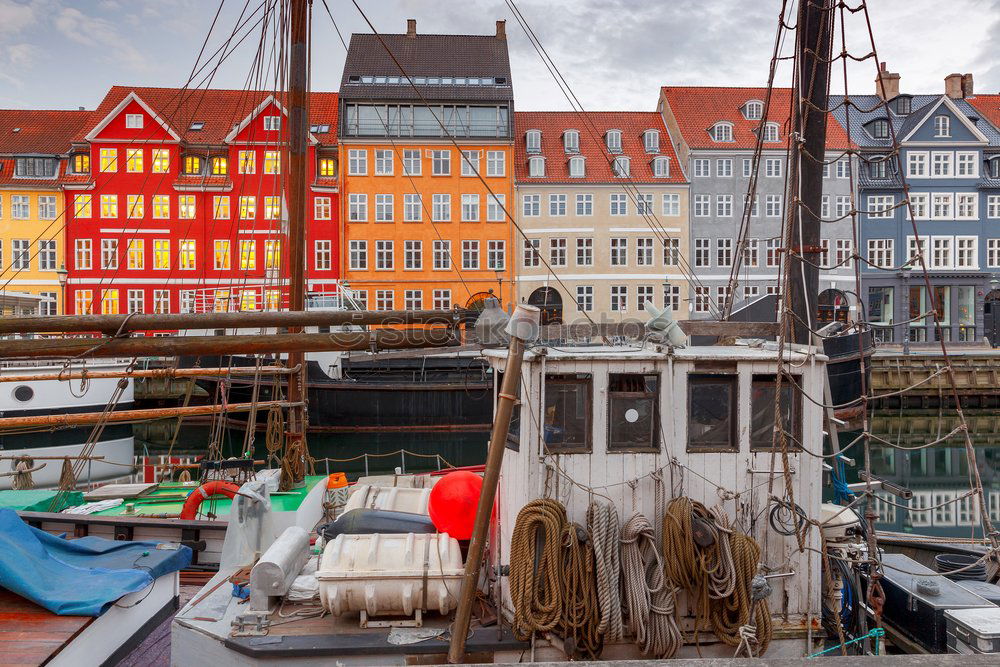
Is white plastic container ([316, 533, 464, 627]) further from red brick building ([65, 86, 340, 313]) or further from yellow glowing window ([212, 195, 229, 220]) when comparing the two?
yellow glowing window ([212, 195, 229, 220])

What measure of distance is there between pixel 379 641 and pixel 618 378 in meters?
2.77

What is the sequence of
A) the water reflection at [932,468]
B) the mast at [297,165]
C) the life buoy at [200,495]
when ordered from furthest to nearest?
the water reflection at [932,468]
the mast at [297,165]
the life buoy at [200,495]

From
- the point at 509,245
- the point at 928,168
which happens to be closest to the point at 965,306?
the point at 928,168

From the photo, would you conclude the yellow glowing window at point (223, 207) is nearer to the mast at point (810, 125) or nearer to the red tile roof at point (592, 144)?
the red tile roof at point (592, 144)

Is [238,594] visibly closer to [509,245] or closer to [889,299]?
[509,245]

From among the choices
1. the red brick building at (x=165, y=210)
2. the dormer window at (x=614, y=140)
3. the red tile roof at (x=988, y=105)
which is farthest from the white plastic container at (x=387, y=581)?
the red tile roof at (x=988, y=105)

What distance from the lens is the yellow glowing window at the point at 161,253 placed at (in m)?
36.0

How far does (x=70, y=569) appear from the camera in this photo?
5.80 meters

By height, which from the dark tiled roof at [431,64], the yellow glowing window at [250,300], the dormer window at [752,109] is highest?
the dark tiled roof at [431,64]

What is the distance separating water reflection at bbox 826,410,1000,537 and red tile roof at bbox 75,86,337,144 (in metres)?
31.2

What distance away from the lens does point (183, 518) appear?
9.32 meters

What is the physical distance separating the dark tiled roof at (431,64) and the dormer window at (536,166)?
346 centimetres

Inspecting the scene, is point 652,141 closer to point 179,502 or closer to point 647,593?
point 179,502

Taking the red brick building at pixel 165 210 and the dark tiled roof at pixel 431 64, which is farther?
the red brick building at pixel 165 210
